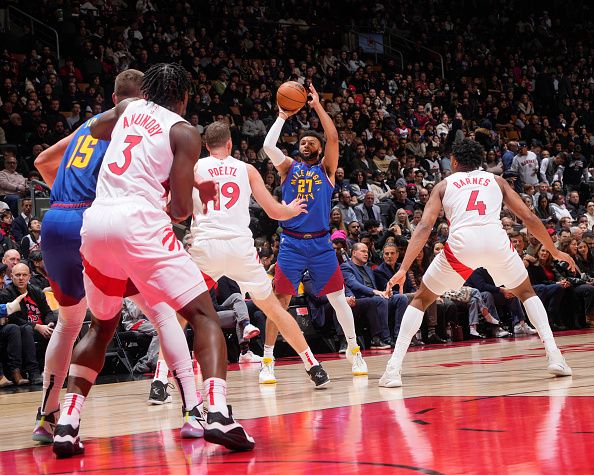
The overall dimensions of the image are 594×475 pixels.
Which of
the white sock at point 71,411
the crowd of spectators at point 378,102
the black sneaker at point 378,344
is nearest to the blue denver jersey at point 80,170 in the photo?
the white sock at point 71,411

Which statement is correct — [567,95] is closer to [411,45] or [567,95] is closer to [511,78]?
[511,78]

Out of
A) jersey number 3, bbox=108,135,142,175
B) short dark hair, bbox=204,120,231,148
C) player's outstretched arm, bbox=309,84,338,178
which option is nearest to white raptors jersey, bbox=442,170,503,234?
player's outstretched arm, bbox=309,84,338,178

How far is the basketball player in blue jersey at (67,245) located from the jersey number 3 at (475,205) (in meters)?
2.81

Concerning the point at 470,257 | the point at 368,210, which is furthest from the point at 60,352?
the point at 368,210

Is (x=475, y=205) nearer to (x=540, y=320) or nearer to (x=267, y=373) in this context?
(x=540, y=320)

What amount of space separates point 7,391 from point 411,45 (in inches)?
694

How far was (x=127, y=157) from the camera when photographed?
154 inches

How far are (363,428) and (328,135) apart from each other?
11.4ft

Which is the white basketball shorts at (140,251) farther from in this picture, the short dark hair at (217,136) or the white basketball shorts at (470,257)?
the white basketball shorts at (470,257)

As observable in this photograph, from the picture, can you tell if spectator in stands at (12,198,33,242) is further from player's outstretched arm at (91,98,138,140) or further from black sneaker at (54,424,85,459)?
black sneaker at (54,424,85,459)

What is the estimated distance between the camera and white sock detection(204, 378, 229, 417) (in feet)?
11.8

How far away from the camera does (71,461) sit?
3.76 metres

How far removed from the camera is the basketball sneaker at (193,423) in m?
4.03

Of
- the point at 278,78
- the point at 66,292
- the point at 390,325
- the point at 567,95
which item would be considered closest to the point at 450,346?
the point at 390,325
